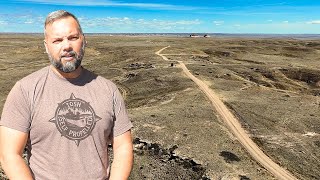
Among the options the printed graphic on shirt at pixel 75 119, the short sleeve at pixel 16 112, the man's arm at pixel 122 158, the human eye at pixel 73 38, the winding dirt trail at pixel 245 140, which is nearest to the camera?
the short sleeve at pixel 16 112

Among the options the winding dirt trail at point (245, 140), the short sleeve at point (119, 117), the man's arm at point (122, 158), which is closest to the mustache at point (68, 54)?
the short sleeve at point (119, 117)

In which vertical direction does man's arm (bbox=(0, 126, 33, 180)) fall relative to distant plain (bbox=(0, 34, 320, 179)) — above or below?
above

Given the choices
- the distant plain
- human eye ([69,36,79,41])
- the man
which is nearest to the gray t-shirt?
the man

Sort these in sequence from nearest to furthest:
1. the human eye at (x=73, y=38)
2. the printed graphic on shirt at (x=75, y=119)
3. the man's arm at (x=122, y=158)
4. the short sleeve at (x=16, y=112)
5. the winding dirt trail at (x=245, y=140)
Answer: the short sleeve at (x=16, y=112), the printed graphic on shirt at (x=75, y=119), the human eye at (x=73, y=38), the man's arm at (x=122, y=158), the winding dirt trail at (x=245, y=140)

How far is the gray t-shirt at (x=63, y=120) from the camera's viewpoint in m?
4.81

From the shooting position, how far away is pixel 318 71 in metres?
57.1

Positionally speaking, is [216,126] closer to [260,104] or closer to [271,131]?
[271,131]

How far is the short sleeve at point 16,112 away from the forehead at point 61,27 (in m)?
0.87

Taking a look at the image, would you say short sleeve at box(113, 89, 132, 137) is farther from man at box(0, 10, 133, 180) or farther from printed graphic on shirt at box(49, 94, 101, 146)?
printed graphic on shirt at box(49, 94, 101, 146)

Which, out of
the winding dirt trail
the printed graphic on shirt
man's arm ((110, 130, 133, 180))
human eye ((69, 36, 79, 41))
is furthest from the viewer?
the winding dirt trail

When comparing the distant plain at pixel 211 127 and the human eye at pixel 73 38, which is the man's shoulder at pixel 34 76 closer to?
the human eye at pixel 73 38

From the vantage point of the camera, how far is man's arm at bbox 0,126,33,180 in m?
4.74

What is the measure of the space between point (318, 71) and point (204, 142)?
139 ft

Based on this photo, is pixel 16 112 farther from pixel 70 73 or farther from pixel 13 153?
pixel 70 73
